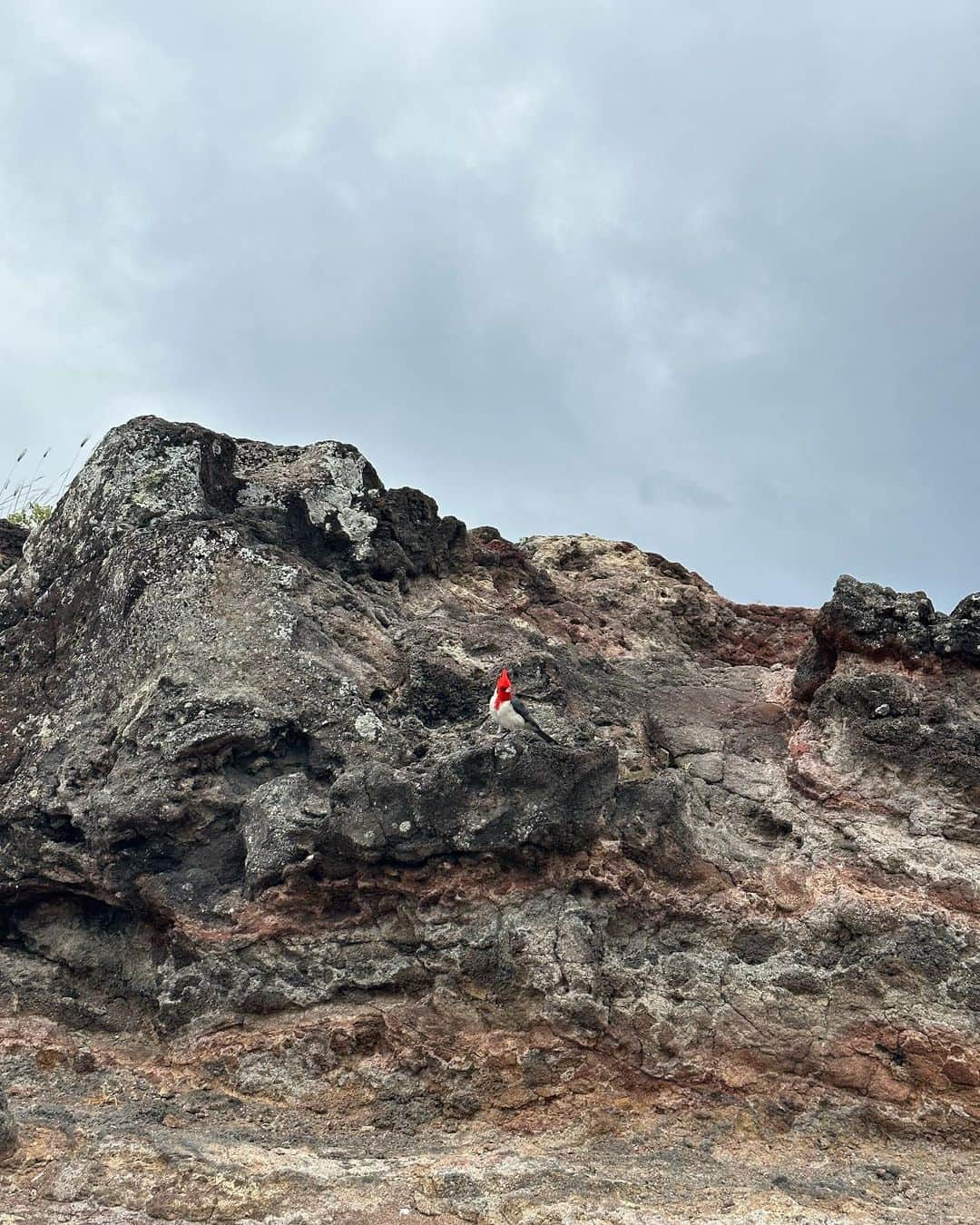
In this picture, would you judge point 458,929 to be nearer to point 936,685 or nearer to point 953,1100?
point 953,1100

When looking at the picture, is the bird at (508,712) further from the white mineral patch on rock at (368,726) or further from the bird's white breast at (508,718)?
the white mineral patch on rock at (368,726)

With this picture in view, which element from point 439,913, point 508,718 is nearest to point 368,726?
point 508,718

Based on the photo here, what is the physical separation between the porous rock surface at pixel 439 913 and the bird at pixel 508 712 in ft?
0.69

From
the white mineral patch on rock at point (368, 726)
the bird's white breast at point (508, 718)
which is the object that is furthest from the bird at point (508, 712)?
the white mineral patch on rock at point (368, 726)

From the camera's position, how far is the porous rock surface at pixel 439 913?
281 inches

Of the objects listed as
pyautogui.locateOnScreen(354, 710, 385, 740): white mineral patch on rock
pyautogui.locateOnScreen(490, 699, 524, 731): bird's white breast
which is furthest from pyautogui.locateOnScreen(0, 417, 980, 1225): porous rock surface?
pyautogui.locateOnScreen(490, 699, 524, 731): bird's white breast

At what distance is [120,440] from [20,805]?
12.9ft

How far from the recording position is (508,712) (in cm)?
919

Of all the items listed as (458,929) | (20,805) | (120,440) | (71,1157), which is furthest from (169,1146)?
(120,440)

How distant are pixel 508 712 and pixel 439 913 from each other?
1799 mm

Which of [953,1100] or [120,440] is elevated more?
[120,440]

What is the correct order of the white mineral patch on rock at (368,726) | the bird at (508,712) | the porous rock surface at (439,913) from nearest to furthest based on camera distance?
the porous rock surface at (439,913) → the bird at (508,712) → the white mineral patch on rock at (368,726)

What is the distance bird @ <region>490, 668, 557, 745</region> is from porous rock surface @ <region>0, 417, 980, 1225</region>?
0.69 feet

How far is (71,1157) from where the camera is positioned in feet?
23.1
